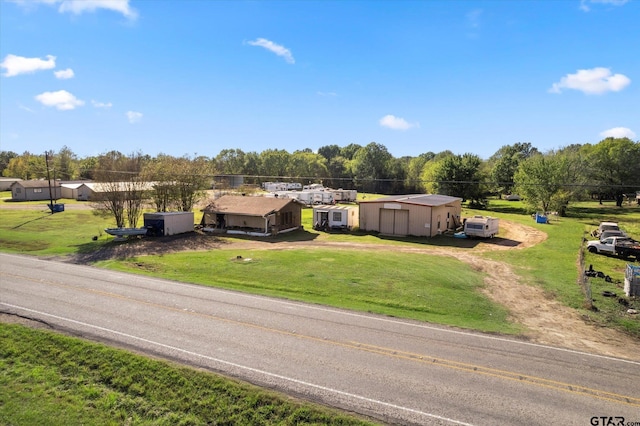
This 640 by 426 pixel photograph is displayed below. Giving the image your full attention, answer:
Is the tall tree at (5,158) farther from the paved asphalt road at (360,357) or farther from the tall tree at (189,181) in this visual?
the paved asphalt road at (360,357)

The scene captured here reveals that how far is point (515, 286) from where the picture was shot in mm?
23172

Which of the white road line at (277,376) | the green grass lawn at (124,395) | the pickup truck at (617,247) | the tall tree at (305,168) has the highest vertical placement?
the tall tree at (305,168)

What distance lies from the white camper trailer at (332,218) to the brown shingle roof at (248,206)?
364 cm

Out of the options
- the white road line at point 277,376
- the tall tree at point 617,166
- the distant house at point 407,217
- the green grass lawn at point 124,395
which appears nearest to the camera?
the white road line at point 277,376

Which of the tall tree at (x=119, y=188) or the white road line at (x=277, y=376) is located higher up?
the tall tree at (x=119, y=188)

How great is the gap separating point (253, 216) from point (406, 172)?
3696 inches

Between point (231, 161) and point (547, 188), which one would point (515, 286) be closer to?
point (547, 188)

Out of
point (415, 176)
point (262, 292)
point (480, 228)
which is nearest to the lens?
point (262, 292)

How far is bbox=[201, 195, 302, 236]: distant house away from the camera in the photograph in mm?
Answer: 41469

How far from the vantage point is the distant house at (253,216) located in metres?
41.5

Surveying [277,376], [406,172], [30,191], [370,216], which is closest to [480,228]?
[370,216]

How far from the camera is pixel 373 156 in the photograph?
121125mm

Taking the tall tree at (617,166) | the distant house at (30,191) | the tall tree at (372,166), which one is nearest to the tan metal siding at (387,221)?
the tall tree at (617,166)

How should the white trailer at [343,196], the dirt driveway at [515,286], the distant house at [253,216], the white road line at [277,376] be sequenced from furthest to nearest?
the white trailer at [343,196]
the distant house at [253,216]
the dirt driveway at [515,286]
the white road line at [277,376]
